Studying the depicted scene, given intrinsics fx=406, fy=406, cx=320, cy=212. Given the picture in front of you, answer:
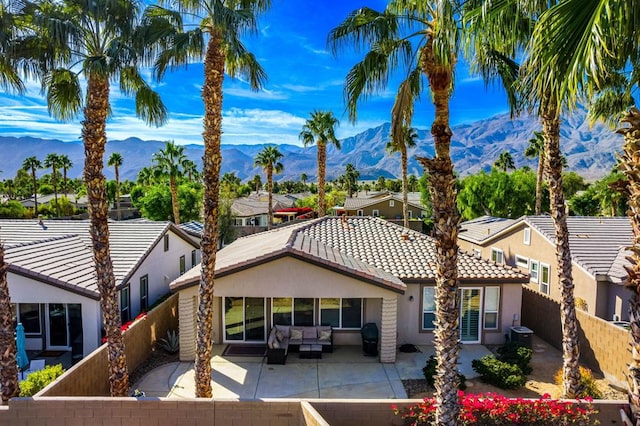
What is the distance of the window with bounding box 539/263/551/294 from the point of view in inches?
787

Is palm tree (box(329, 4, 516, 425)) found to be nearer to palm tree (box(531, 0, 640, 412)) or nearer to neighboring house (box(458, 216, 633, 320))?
palm tree (box(531, 0, 640, 412))

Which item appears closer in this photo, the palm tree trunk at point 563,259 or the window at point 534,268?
the palm tree trunk at point 563,259

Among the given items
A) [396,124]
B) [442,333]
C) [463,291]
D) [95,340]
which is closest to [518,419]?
[442,333]

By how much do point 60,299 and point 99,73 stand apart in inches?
369

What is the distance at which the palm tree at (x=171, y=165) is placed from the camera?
35531 millimetres

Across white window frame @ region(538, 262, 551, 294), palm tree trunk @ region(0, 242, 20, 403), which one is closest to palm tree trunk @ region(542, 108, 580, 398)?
white window frame @ region(538, 262, 551, 294)

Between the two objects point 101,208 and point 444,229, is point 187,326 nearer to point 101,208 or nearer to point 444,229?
point 101,208

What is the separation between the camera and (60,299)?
46.9 feet

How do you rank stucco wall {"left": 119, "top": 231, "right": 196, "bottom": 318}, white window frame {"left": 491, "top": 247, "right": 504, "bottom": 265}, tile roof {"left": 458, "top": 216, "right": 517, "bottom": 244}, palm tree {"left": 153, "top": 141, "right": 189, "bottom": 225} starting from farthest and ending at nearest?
palm tree {"left": 153, "top": 141, "right": 189, "bottom": 225} → tile roof {"left": 458, "top": 216, "right": 517, "bottom": 244} → white window frame {"left": 491, "top": 247, "right": 504, "bottom": 265} → stucco wall {"left": 119, "top": 231, "right": 196, "bottom": 318}

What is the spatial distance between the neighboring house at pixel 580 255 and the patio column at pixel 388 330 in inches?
141

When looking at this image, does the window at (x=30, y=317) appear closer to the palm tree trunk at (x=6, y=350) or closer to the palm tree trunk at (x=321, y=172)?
the palm tree trunk at (x=6, y=350)

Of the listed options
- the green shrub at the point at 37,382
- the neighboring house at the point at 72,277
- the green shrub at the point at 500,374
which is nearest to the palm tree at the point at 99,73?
the green shrub at the point at 37,382

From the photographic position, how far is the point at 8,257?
1457 centimetres

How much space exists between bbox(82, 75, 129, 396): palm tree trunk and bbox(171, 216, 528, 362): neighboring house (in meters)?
3.79
